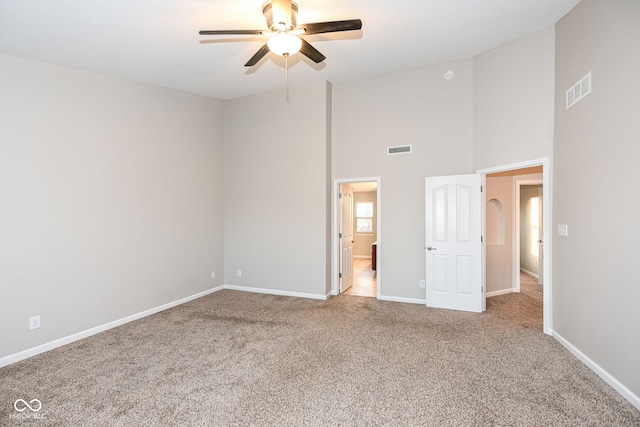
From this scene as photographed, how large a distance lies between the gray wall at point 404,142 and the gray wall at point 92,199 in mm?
2589

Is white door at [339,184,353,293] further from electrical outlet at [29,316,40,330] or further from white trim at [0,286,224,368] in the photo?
electrical outlet at [29,316,40,330]

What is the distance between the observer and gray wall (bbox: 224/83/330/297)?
5199 millimetres

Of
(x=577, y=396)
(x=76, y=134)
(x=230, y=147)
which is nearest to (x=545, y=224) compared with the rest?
(x=577, y=396)

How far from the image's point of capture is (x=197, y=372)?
287 centimetres

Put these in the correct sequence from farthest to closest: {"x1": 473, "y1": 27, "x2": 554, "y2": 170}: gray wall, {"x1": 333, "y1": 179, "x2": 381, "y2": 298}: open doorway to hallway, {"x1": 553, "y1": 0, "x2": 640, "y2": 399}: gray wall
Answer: {"x1": 333, "y1": 179, "x2": 381, "y2": 298}: open doorway to hallway
{"x1": 473, "y1": 27, "x2": 554, "y2": 170}: gray wall
{"x1": 553, "y1": 0, "x2": 640, "y2": 399}: gray wall

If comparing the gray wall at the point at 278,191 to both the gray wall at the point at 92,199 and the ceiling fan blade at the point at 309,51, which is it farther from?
the ceiling fan blade at the point at 309,51

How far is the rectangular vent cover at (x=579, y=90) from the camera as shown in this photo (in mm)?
2896

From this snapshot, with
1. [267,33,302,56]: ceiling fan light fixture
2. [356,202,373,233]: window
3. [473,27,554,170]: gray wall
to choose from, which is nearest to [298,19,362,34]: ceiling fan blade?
[267,33,302,56]: ceiling fan light fixture

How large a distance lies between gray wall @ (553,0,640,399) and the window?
24.3ft

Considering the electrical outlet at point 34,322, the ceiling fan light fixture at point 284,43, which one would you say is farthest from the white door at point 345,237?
the electrical outlet at point 34,322

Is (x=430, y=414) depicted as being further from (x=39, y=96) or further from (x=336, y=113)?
(x=39, y=96)

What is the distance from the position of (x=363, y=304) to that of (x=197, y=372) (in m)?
2.69

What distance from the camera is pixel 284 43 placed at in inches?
103

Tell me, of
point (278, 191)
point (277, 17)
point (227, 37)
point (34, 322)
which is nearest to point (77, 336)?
point (34, 322)
